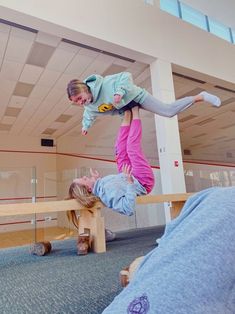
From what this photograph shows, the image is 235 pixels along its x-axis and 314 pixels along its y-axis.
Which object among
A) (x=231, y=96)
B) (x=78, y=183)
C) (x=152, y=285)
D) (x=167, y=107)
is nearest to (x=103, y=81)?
(x=167, y=107)

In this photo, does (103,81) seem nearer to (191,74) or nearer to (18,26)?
(18,26)

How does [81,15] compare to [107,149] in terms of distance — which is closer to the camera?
[81,15]

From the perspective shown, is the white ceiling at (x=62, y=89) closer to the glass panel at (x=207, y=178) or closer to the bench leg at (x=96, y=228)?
the glass panel at (x=207, y=178)

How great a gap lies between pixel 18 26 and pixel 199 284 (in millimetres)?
3319

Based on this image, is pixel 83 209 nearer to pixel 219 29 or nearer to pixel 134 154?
pixel 134 154

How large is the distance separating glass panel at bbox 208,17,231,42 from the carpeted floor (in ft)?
17.5

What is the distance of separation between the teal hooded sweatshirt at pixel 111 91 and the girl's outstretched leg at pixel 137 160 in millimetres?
209

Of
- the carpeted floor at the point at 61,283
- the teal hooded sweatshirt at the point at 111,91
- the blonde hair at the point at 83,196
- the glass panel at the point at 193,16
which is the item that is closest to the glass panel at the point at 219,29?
the glass panel at the point at 193,16

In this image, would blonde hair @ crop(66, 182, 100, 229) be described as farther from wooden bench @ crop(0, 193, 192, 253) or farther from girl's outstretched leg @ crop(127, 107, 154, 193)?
girl's outstretched leg @ crop(127, 107, 154, 193)

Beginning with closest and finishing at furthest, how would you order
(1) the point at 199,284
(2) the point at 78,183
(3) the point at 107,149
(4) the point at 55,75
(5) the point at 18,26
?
(1) the point at 199,284, (2) the point at 78,183, (5) the point at 18,26, (4) the point at 55,75, (3) the point at 107,149

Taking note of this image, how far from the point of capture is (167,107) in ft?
6.49

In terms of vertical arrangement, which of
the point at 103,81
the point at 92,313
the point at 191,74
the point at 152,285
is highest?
the point at 191,74

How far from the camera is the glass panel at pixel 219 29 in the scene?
16.9 ft

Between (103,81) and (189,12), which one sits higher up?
(189,12)
